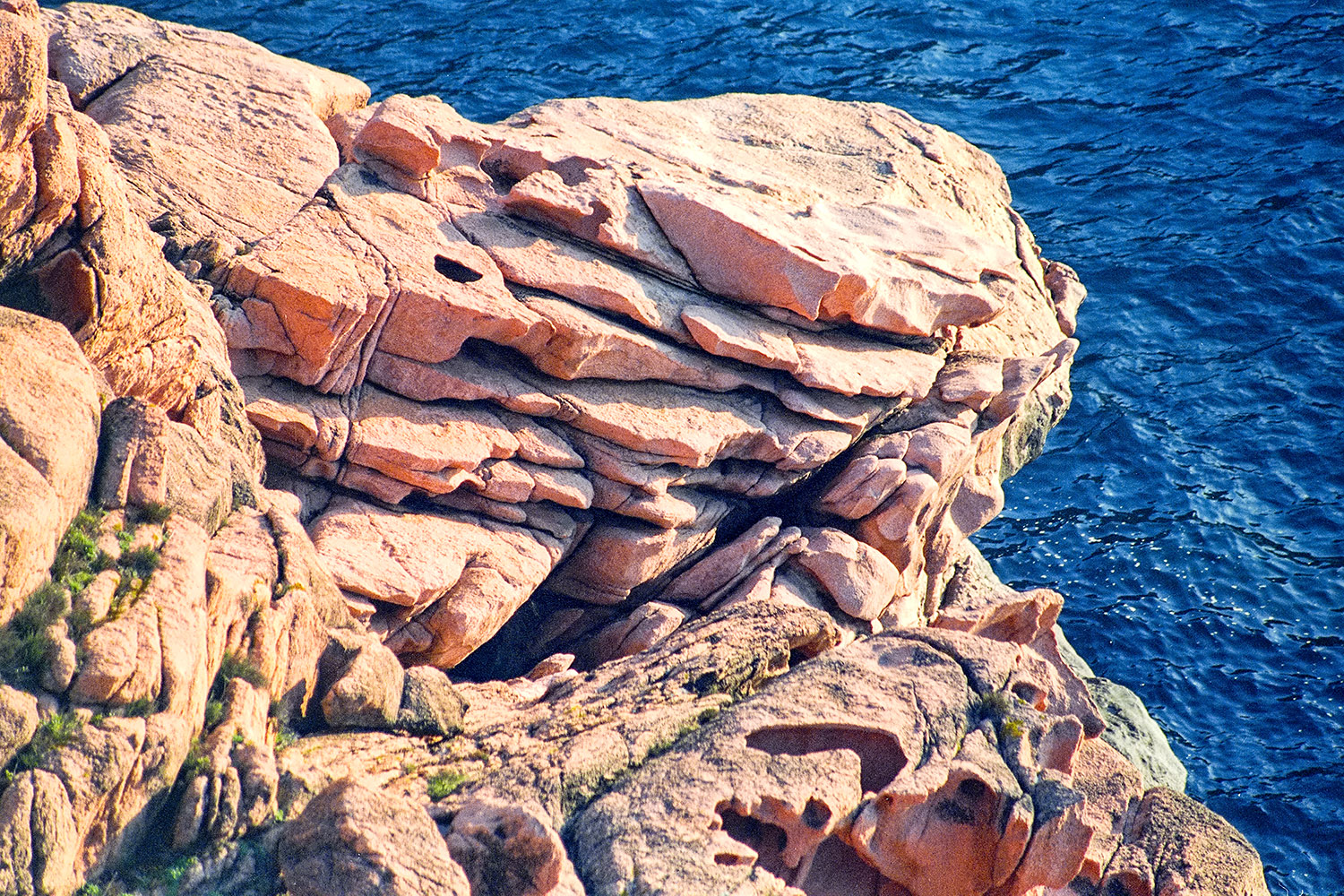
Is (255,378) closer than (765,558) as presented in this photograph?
Yes

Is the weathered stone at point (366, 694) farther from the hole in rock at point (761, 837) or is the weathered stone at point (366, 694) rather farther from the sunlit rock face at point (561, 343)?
A: the hole in rock at point (761, 837)

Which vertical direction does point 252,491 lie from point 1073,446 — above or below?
above

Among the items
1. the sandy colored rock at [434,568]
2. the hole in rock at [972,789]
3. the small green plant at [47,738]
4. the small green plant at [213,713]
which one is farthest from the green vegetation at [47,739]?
the hole in rock at [972,789]

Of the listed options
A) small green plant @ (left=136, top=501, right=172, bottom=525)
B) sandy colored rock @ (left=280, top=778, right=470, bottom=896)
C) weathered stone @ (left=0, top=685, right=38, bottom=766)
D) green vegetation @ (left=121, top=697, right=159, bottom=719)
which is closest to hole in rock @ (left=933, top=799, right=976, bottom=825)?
sandy colored rock @ (left=280, top=778, right=470, bottom=896)

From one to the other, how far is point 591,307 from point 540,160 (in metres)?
3.44

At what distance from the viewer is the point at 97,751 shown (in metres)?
10.6

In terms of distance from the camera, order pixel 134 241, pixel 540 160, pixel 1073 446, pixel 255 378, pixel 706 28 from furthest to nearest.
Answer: pixel 706 28 → pixel 1073 446 → pixel 540 160 → pixel 255 378 → pixel 134 241

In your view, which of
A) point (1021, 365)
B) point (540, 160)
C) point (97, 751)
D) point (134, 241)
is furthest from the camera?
point (1021, 365)

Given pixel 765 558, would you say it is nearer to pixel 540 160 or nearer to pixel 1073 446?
pixel 540 160

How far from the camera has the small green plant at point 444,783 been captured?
12.9 m

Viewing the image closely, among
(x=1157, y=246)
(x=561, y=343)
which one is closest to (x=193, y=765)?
(x=561, y=343)

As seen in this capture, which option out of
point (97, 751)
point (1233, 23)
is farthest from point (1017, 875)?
point (1233, 23)

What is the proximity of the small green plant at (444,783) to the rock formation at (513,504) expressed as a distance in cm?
5

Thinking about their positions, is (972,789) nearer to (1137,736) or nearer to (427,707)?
(427,707)
